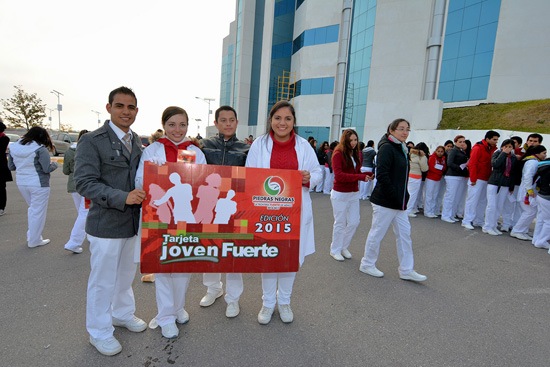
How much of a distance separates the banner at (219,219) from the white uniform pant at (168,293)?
0.73 feet

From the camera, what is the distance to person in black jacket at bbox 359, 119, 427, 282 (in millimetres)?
3971

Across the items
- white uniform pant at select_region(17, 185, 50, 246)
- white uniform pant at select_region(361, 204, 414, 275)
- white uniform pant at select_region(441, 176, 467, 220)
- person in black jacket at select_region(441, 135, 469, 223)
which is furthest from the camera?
white uniform pant at select_region(441, 176, 467, 220)

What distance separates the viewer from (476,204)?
765 centimetres

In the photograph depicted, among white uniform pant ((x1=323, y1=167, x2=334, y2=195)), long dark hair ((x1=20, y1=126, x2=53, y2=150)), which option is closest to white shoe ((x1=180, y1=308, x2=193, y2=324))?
long dark hair ((x1=20, y1=126, x2=53, y2=150))

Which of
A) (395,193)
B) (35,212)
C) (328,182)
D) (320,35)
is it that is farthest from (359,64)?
(35,212)

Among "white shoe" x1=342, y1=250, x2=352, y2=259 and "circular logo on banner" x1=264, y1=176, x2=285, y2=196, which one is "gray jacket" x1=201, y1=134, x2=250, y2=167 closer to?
"circular logo on banner" x1=264, y1=176, x2=285, y2=196

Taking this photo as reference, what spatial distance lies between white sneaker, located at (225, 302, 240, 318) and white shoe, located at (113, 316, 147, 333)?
797 millimetres

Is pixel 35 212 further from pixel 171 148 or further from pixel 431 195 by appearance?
pixel 431 195

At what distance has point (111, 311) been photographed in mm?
2627

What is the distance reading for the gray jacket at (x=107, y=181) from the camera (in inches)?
90.0

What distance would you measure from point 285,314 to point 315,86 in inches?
1143

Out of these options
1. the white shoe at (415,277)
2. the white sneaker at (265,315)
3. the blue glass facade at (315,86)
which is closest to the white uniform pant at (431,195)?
the white shoe at (415,277)

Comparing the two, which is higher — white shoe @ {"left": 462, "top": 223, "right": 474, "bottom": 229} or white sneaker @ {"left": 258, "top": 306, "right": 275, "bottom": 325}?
white shoe @ {"left": 462, "top": 223, "right": 474, "bottom": 229}

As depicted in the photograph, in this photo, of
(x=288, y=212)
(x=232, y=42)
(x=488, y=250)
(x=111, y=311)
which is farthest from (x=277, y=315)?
(x=232, y=42)
